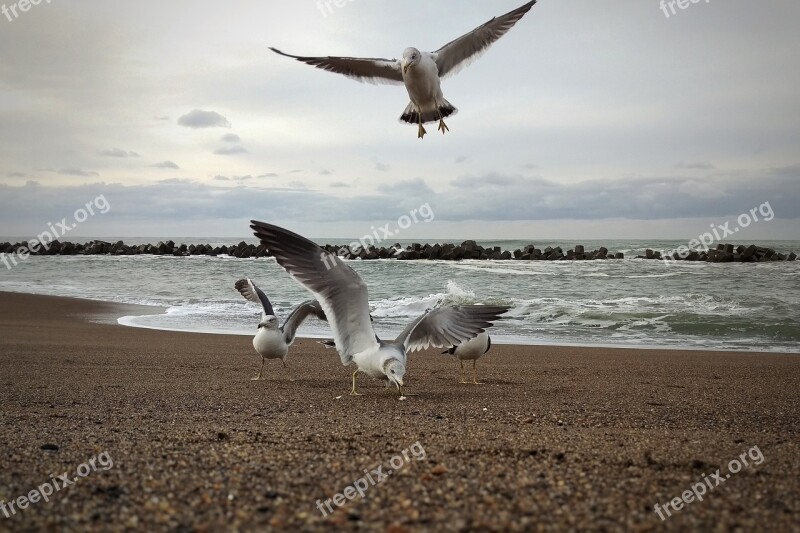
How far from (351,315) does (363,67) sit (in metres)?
2.76

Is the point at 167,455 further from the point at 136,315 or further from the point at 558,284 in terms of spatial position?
the point at 558,284

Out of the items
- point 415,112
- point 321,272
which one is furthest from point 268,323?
point 415,112

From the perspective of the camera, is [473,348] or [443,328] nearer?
[443,328]

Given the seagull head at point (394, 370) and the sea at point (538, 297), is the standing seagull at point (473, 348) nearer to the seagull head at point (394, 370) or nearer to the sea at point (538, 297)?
the seagull head at point (394, 370)

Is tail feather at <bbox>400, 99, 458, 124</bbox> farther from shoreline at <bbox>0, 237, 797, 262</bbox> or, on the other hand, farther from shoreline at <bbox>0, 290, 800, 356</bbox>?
shoreline at <bbox>0, 237, 797, 262</bbox>

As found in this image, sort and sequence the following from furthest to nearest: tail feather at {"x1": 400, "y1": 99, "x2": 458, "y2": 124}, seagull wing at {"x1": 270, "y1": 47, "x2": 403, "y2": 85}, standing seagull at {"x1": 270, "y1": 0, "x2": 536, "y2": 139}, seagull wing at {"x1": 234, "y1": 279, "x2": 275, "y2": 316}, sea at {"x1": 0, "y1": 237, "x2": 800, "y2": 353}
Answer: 1. sea at {"x1": 0, "y1": 237, "x2": 800, "y2": 353}
2. seagull wing at {"x1": 234, "y1": 279, "x2": 275, "y2": 316}
3. tail feather at {"x1": 400, "y1": 99, "x2": 458, "y2": 124}
4. seagull wing at {"x1": 270, "y1": 47, "x2": 403, "y2": 85}
5. standing seagull at {"x1": 270, "y1": 0, "x2": 536, "y2": 139}

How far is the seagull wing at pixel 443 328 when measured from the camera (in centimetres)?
624

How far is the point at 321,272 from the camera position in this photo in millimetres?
5668

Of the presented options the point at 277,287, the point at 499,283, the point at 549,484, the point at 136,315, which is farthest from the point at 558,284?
the point at 549,484

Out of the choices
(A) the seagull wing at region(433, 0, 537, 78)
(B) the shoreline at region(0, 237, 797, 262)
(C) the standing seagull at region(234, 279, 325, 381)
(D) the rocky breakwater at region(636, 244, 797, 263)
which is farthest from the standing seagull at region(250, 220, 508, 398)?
(D) the rocky breakwater at region(636, 244, 797, 263)

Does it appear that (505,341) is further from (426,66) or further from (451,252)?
(451,252)

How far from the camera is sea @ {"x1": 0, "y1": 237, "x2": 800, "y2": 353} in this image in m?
12.7

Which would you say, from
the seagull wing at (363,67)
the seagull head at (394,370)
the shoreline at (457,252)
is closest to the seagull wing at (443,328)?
the seagull head at (394,370)

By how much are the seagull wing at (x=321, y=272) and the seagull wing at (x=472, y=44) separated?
2483 mm
